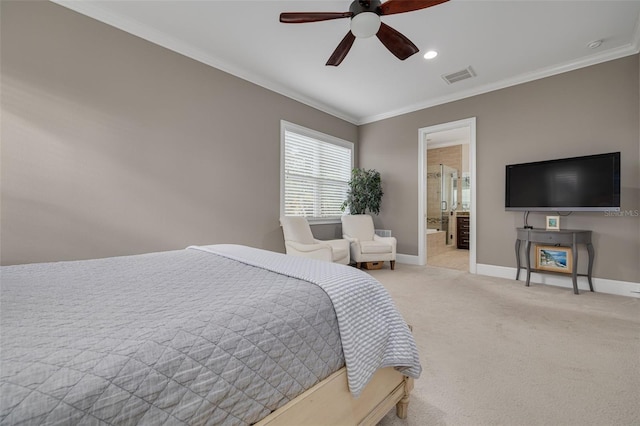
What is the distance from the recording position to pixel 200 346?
743 mm

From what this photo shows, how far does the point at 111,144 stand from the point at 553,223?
4.97m

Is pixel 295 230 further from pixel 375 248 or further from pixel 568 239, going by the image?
pixel 568 239

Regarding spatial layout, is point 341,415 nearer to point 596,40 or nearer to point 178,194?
point 178,194

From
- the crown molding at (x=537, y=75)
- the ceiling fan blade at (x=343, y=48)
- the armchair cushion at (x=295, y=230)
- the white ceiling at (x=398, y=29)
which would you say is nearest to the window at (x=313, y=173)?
the armchair cushion at (x=295, y=230)

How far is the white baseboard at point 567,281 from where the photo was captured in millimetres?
3048

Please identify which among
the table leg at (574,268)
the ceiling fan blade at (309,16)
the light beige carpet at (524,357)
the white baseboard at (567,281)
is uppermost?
the ceiling fan blade at (309,16)

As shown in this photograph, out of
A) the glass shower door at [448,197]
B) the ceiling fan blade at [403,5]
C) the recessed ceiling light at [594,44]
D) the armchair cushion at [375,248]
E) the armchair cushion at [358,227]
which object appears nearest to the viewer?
the ceiling fan blade at [403,5]

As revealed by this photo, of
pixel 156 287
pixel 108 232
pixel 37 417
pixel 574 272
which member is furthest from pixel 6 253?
pixel 574 272

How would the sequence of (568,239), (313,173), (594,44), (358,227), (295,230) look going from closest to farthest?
(594,44)
(568,239)
(295,230)
(313,173)
(358,227)

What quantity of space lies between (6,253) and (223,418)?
8.40 feet

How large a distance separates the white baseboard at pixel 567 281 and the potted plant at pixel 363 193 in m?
1.95

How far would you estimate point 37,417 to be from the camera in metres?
0.50

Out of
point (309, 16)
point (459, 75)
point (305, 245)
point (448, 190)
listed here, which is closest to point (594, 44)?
point (459, 75)

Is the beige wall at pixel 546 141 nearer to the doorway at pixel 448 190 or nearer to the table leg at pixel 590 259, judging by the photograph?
the table leg at pixel 590 259
